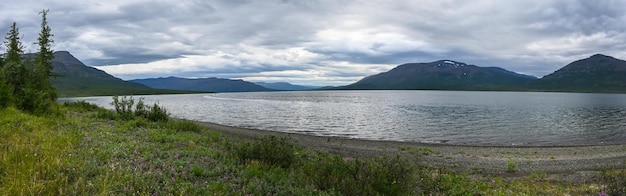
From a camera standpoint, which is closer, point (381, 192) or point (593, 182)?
point (381, 192)

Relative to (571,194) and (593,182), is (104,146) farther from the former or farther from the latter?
(593,182)

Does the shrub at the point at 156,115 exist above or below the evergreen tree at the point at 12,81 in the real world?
below

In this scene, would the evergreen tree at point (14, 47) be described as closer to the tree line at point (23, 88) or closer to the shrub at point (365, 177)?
the tree line at point (23, 88)

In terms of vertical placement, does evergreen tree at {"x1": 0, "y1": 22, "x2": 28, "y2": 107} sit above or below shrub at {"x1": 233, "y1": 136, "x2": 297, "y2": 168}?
above

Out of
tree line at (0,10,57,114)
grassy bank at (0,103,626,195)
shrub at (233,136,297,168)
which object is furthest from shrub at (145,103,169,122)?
shrub at (233,136,297,168)

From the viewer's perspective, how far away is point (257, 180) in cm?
832

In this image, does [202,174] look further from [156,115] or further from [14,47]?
[14,47]

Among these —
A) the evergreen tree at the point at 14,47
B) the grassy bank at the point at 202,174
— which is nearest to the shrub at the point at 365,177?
the grassy bank at the point at 202,174

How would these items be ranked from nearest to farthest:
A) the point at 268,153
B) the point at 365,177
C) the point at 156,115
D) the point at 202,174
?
the point at 365,177, the point at 202,174, the point at 268,153, the point at 156,115

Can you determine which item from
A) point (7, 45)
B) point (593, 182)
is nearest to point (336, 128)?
point (593, 182)

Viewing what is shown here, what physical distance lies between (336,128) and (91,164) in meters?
36.6

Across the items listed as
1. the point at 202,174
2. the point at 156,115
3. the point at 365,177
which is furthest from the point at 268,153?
the point at 156,115

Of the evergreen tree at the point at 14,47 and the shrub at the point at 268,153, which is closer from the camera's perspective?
the shrub at the point at 268,153

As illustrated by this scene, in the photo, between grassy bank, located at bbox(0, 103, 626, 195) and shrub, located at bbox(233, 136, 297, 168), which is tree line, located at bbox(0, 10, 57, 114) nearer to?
grassy bank, located at bbox(0, 103, 626, 195)
